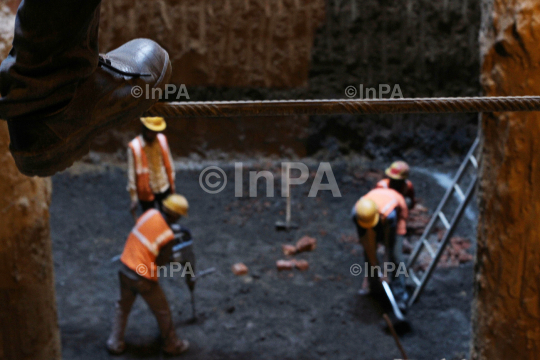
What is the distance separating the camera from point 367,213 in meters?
→ 4.21

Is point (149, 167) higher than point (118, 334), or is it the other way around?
point (149, 167)

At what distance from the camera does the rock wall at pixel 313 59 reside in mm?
7133

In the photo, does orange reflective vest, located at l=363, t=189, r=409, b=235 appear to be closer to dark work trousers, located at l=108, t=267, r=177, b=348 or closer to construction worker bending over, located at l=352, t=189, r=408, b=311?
construction worker bending over, located at l=352, t=189, r=408, b=311

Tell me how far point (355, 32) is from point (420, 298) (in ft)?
13.7

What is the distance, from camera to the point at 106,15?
7.05m

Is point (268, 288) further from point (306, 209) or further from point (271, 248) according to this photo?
point (306, 209)

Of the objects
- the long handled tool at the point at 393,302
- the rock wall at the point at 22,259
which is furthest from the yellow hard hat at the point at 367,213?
the rock wall at the point at 22,259

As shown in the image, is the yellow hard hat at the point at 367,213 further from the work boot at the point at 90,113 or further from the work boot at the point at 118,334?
the work boot at the point at 90,113

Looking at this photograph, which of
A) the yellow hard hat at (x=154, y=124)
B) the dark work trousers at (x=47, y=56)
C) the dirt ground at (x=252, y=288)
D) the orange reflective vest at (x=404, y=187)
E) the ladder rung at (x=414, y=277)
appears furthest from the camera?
the ladder rung at (x=414, y=277)

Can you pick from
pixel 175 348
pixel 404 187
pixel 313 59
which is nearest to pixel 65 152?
pixel 175 348

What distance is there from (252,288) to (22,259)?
2.64m

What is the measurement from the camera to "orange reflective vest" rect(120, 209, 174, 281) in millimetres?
3680

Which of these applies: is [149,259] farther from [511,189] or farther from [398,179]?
[511,189]

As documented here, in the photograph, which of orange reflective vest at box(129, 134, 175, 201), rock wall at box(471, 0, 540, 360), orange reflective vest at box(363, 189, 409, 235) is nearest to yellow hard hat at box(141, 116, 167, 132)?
orange reflective vest at box(129, 134, 175, 201)
